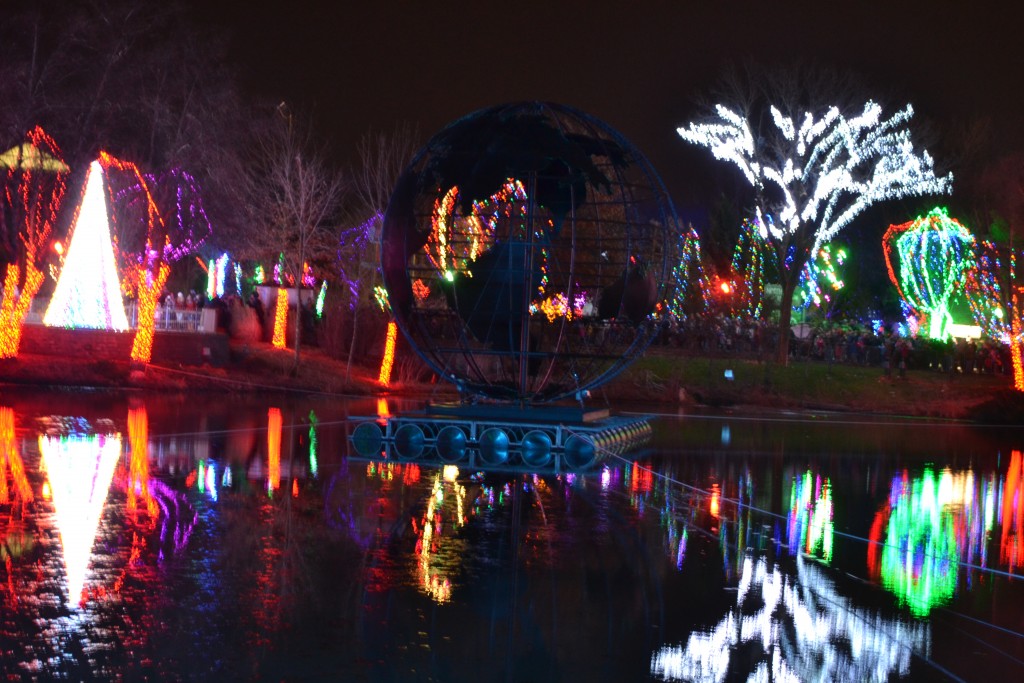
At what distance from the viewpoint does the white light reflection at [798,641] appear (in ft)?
25.6

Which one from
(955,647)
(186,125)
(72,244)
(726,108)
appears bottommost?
(955,647)

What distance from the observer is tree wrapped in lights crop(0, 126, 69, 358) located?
3225cm

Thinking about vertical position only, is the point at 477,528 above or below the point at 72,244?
below

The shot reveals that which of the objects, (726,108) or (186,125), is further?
(726,108)

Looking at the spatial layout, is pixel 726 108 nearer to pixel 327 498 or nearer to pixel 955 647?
pixel 327 498

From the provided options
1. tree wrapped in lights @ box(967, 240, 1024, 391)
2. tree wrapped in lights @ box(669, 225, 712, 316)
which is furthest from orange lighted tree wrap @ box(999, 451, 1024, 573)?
tree wrapped in lights @ box(669, 225, 712, 316)

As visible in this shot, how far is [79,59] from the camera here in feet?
108

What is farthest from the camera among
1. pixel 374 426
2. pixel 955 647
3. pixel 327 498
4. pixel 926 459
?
pixel 926 459

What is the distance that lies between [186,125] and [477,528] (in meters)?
24.0

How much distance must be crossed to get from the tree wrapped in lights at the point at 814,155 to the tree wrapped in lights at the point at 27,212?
71.0 feet

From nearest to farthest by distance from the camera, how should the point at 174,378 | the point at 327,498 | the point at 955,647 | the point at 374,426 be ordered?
the point at 955,647 → the point at 327,498 → the point at 374,426 → the point at 174,378

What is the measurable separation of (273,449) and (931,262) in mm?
39795

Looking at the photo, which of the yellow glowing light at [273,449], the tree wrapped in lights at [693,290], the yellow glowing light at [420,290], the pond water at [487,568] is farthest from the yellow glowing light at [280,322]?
the pond water at [487,568]

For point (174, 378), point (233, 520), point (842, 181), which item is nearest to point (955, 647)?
point (233, 520)
